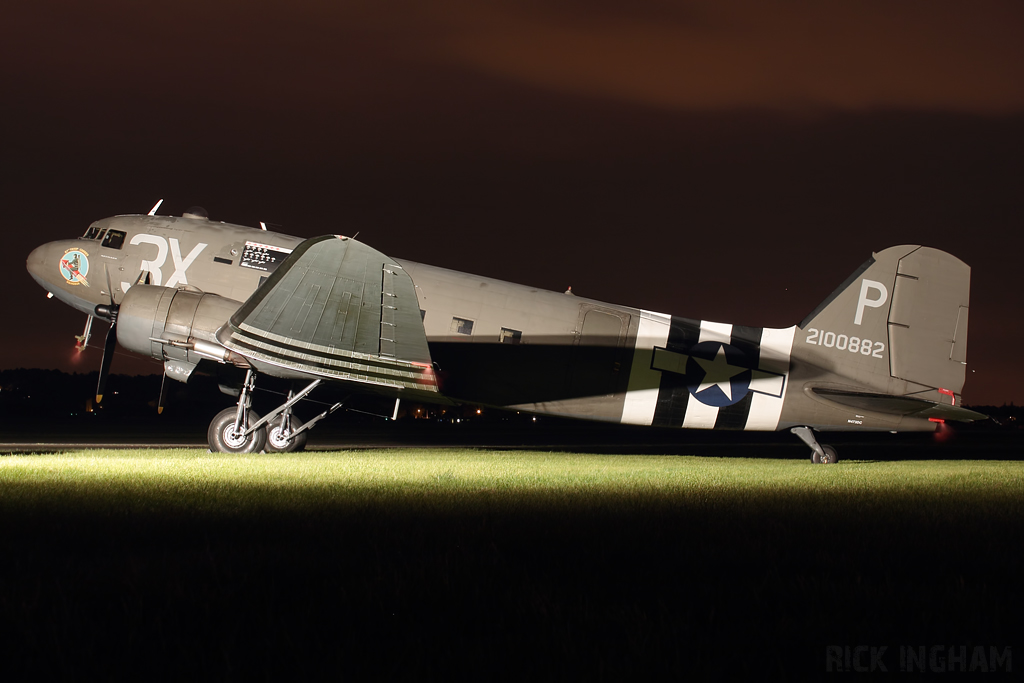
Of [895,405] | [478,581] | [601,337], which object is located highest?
[601,337]

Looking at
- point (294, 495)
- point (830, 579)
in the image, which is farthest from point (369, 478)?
point (830, 579)

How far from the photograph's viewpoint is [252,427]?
551 inches

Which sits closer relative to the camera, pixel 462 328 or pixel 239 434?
pixel 239 434

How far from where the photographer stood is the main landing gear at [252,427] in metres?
13.8

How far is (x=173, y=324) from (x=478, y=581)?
37.4ft

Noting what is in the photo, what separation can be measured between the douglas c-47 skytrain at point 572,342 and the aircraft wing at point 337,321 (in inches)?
22.0

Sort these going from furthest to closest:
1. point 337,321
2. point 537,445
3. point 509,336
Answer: point 537,445, point 509,336, point 337,321

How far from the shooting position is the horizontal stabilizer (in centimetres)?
1398

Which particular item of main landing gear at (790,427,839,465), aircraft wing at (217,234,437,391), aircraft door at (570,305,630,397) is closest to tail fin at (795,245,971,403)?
main landing gear at (790,427,839,465)

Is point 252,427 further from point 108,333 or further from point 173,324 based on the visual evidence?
point 108,333

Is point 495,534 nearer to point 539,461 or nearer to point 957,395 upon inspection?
point 539,461

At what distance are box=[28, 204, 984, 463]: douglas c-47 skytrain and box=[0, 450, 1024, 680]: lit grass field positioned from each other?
21.1ft

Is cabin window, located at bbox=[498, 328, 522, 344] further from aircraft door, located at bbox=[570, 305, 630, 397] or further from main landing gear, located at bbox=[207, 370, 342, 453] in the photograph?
main landing gear, located at bbox=[207, 370, 342, 453]

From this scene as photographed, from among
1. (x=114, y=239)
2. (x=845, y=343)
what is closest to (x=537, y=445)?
(x=845, y=343)
